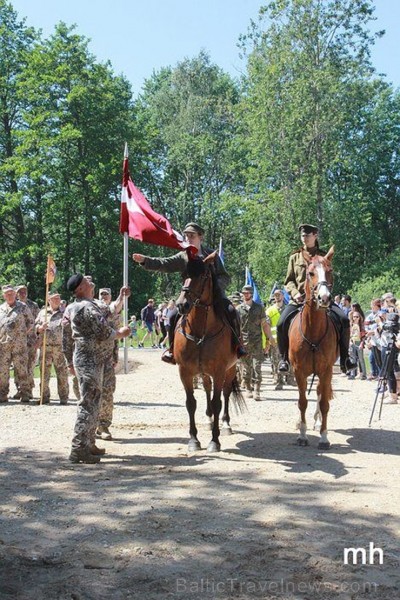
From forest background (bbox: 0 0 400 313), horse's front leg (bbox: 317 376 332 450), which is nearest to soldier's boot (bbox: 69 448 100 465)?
horse's front leg (bbox: 317 376 332 450)

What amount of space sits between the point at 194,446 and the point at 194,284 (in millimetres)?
2264

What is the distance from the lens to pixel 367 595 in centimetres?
459

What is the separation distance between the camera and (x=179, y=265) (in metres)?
9.49

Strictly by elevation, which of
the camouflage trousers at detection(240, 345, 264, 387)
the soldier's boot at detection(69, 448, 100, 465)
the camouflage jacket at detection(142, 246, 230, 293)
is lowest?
the soldier's boot at detection(69, 448, 100, 465)

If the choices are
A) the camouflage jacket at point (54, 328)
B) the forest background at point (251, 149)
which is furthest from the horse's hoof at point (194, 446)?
the forest background at point (251, 149)

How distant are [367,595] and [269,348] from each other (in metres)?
13.9

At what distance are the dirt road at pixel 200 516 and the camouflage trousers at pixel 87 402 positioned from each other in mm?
372

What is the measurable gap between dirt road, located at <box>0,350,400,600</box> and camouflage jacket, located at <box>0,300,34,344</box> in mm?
3944

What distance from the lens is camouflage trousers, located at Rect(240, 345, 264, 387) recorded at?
15.8 metres

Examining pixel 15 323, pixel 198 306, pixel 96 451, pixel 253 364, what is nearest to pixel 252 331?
pixel 253 364

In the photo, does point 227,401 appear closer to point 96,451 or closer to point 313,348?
point 313,348

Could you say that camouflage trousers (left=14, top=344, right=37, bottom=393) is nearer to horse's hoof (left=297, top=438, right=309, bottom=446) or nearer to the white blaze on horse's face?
horse's hoof (left=297, top=438, right=309, bottom=446)

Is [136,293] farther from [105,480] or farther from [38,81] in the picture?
[105,480]

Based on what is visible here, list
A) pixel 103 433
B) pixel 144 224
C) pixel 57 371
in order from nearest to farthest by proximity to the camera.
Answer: pixel 103 433 < pixel 144 224 < pixel 57 371
